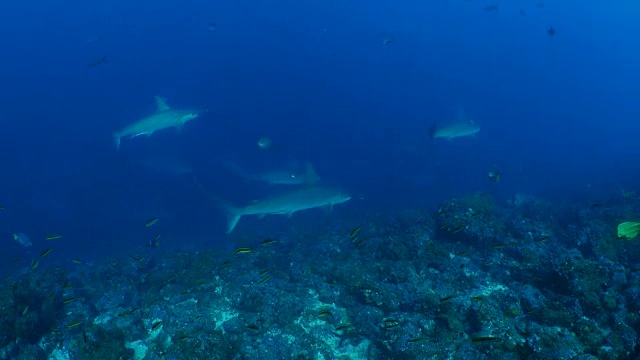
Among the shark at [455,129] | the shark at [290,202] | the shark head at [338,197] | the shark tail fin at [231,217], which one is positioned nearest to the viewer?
the shark at [290,202]

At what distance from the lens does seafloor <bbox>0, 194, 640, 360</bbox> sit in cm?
611

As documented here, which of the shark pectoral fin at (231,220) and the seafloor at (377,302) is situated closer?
the seafloor at (377,302)

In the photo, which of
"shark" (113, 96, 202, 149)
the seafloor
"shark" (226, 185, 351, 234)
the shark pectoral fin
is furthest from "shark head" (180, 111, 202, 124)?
the seafloor

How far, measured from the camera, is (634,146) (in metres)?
55.2

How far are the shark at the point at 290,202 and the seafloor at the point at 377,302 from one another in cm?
109

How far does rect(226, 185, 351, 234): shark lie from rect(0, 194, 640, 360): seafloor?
3.57 feet

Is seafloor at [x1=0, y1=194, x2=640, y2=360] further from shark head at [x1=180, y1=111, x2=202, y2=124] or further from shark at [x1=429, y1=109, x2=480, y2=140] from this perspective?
shark head at [x1=180, y1=111, x2=202, y2=124]

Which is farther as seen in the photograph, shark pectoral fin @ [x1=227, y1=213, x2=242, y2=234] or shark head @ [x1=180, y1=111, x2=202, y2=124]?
shark head @ [x1=180, y1=111, x2=202, y2=124]

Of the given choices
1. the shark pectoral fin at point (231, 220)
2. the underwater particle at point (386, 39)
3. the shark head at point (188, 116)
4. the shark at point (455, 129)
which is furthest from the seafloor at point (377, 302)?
the underwater particle at point (386, 39)

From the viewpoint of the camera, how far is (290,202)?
33.6ft

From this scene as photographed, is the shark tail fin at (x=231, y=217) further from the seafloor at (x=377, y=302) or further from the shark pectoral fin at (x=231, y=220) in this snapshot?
the seafloor at (x=377, y=302)

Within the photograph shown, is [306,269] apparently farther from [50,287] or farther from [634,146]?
[634,146]

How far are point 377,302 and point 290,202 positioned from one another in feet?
12.8

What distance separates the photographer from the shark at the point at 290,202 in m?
10.1
